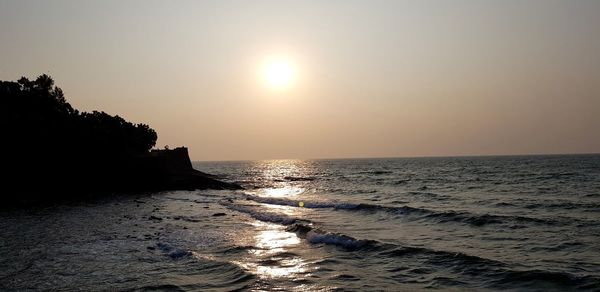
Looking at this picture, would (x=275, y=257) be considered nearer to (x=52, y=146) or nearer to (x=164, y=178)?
(x=52, y=146)

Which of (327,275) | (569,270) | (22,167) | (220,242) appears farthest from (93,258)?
(22,167)

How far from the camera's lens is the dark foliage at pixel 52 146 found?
181 ft

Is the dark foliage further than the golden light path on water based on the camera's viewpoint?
Yes

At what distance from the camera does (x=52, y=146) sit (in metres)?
58.8

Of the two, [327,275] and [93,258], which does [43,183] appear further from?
[327,275]

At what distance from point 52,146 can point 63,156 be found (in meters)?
2.34

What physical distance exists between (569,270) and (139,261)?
1574 centimetres

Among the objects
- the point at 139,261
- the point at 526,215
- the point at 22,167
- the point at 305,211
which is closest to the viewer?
the point at 139,261

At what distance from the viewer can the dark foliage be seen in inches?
2171

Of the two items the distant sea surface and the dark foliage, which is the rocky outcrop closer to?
the dark foliage

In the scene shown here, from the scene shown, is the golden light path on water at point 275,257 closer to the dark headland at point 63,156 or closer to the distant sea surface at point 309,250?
the distant sea surface at point 309,250

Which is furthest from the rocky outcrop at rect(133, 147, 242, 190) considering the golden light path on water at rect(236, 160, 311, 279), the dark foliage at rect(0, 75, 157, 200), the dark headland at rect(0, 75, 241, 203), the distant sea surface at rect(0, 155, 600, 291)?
the golden light path on water at rect(236, 160, 311, 279)

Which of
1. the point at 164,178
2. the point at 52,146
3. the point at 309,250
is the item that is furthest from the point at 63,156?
the point at 309,250

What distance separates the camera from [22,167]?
5566 centimetres
